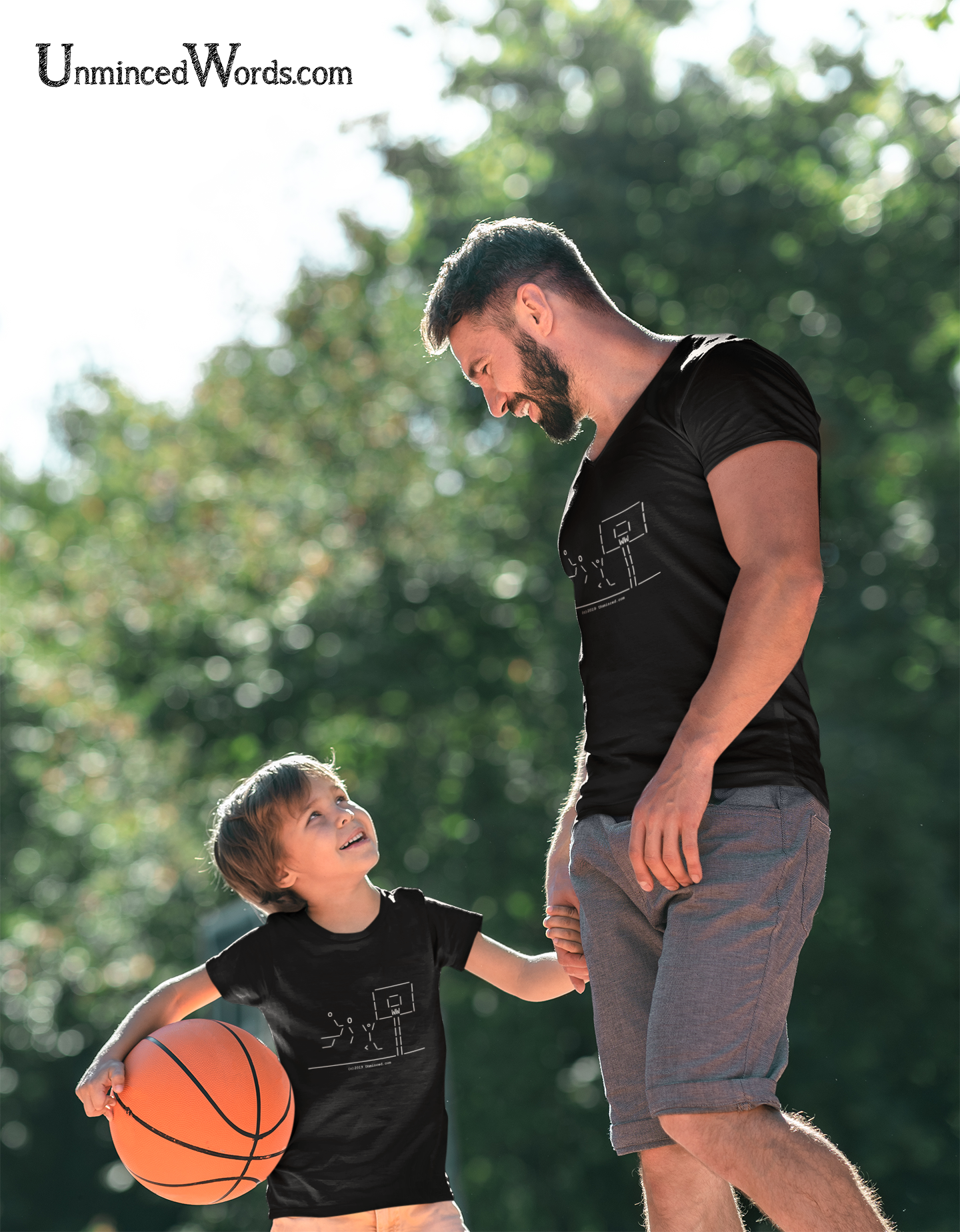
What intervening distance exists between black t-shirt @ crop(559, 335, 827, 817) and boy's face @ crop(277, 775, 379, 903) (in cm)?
66

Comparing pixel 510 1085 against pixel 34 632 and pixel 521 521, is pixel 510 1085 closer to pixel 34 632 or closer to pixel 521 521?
pixel 521 521

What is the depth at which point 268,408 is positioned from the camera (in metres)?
16.4

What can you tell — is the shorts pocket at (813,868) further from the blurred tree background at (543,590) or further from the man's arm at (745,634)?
the blurred tree background at (543,590)

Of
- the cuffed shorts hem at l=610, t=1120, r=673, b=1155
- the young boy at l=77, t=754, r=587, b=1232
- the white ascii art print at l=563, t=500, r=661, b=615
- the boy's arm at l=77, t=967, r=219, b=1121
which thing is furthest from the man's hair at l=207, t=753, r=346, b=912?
the cuffed shorts hem at l=610, t=1120, r=673, b=1155

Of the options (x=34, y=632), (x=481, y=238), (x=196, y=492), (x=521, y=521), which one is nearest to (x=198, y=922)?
(x=34, y=632)

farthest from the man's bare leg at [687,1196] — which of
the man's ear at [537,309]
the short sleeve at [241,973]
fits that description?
the man's ear at [537,309]

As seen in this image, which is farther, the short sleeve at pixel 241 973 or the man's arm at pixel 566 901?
the short sleeve at pixel 241 973

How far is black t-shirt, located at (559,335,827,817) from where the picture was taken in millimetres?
2314

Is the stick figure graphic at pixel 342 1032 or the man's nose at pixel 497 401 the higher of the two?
the man's nose at pixel 497 401

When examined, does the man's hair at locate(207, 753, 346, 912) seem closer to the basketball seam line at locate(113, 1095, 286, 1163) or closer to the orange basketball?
the orange basketball

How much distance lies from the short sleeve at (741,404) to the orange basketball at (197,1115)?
1700mm

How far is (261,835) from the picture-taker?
120 inches

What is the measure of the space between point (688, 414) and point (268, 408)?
14.6 meters

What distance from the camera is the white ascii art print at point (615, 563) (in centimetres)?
250
